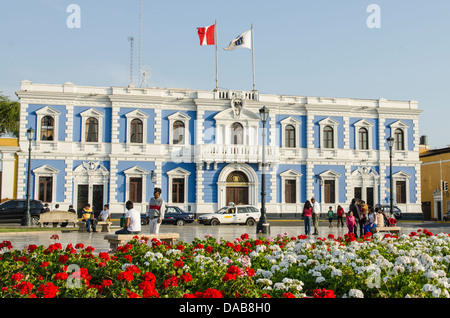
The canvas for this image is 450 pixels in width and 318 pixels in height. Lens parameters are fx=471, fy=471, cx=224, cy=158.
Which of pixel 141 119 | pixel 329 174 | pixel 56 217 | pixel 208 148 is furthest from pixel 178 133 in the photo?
pixel 56 217

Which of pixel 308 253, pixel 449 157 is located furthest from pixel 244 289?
pixel 449 157

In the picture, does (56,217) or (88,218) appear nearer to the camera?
(88,218)

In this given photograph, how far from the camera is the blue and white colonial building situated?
34438 mm

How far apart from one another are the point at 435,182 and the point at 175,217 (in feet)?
93.0

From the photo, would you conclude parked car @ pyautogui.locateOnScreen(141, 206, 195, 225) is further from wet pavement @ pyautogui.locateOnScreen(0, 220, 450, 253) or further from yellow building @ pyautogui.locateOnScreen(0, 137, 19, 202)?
yellow building @ pyautogui.locateOnScreen(0, 137, 19, 202)

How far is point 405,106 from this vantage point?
40.2m

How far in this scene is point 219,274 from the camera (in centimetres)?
655

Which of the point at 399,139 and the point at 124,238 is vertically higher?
the point at 399,139

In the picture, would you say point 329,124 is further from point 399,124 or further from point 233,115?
point 233,115

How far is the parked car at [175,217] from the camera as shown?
32.5 metres

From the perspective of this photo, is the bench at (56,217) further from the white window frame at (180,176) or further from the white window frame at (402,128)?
the white window frame at (402,128)
